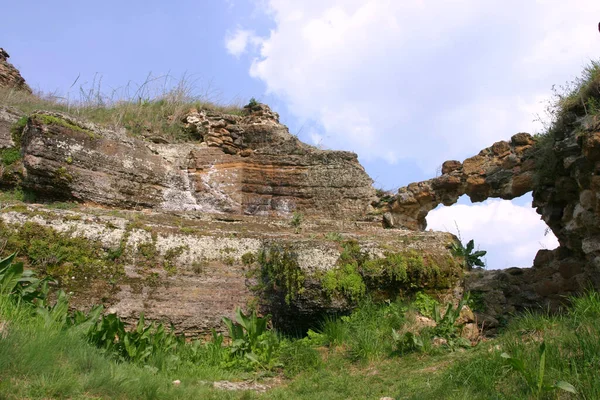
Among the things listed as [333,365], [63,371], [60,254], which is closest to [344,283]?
[333,365]

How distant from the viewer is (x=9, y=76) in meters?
12.6

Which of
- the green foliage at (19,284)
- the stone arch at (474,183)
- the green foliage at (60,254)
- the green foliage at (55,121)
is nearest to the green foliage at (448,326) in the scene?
the stone arch at (474,183)

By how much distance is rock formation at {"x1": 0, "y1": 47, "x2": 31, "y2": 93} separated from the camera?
40.8 feet

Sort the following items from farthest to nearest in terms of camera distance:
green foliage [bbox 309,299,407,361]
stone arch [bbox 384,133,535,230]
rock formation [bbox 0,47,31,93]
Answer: rock formation [bbox 0,47,31,93] → stone arch [bbox 384,133,535,230] → green foliage [bbox 309,299,407,361]

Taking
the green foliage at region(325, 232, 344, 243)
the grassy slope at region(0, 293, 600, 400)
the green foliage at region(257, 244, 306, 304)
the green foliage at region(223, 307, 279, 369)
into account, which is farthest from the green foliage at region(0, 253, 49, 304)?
the green foliage at region(325, 232, 344, 243)

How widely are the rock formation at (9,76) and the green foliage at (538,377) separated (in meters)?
12.4

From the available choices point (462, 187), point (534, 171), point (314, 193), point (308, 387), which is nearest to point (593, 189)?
point (534, 171)

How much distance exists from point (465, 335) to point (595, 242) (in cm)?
314

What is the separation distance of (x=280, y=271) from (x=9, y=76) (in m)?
9.60

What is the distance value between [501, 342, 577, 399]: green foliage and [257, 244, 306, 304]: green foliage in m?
Result: 3.03

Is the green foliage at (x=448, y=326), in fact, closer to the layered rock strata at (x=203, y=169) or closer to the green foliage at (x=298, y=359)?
the green foliage at (x=298, y=359)

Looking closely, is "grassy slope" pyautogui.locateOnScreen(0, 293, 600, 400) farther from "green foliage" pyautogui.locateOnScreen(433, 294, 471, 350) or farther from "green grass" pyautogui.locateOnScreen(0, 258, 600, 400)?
"green foliage" pyautogui.locateOnScreen(433, 294, 471, 350)

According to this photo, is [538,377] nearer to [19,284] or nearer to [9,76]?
[19,284]

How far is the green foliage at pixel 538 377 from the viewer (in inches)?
149
